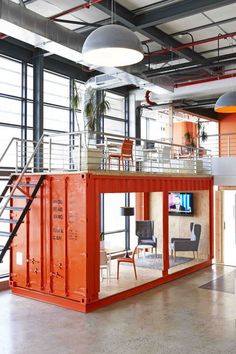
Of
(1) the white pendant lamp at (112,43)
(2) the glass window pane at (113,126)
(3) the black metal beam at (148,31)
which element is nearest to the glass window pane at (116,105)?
(2) the glass window pane at (113,126)

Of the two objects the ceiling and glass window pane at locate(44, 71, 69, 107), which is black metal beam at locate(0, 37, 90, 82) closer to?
glass window pane at locate(44, 71, 69, 107)

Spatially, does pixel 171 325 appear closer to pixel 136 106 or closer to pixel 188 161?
pixel 188 161

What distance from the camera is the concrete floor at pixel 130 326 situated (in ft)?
18.3

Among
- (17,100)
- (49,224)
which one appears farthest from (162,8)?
(49,224)

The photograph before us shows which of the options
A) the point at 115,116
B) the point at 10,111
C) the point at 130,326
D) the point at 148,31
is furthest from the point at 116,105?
the point at 130,326

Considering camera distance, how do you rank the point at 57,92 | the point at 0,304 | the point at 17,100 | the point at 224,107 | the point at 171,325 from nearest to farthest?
the point at 171,325, the point at 224,107, the point at 0,304, the point at 17,100, the point at 57,92

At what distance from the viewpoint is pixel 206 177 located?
11.8 meters

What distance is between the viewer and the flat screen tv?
40.4 ft

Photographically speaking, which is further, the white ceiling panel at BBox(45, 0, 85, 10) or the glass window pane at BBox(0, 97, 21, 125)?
the glass window pane at BBox(0, 97, 21, 125)

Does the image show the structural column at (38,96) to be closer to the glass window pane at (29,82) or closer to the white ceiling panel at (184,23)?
the glass window pane at (29,82)

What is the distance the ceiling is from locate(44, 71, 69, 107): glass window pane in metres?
1.96

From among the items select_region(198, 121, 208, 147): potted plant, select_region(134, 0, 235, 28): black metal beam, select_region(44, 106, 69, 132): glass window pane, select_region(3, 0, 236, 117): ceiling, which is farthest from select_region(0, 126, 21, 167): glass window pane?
select_region(198, 121, 208, 147): potted plant

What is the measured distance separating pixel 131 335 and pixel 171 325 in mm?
814

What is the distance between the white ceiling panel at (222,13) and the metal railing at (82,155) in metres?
3.00
